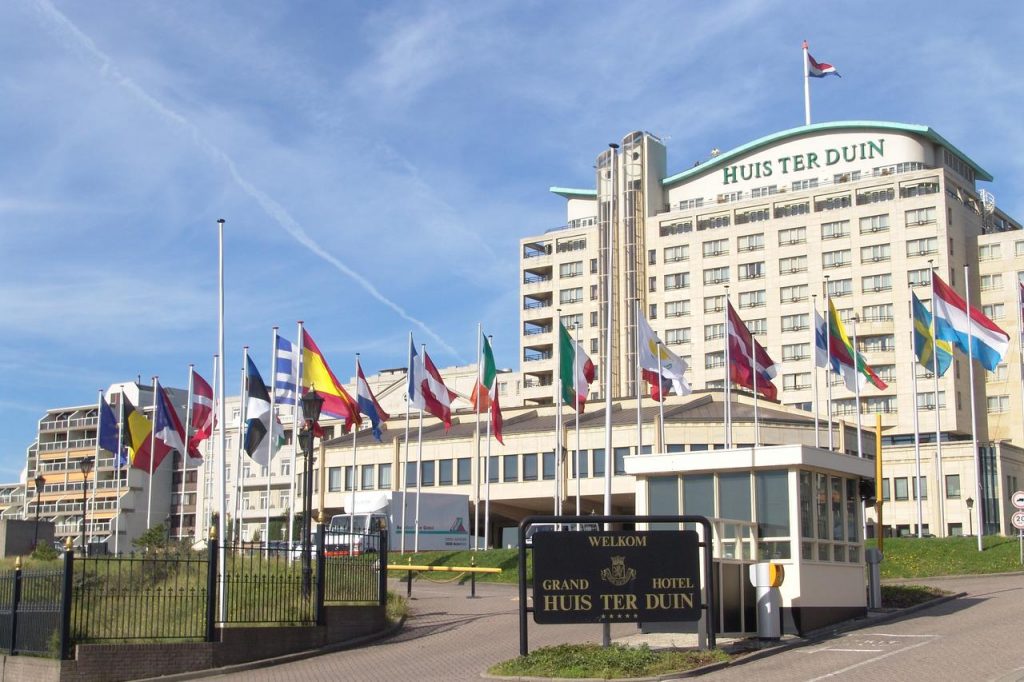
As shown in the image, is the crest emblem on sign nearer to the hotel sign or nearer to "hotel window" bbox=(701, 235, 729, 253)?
the hotel sign

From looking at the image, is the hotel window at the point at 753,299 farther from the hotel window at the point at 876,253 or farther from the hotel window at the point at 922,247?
the hotel window at the point at 922,247

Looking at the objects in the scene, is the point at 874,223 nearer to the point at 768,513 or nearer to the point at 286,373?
the point at 286,373

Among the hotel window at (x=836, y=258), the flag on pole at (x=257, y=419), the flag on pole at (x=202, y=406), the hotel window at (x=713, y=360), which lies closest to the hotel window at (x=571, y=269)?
the hotel window at (x=713, y=360)

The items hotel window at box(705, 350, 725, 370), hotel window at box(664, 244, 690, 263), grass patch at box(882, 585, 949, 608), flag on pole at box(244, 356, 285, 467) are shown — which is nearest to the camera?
grass patch at box(882, 585, 949, 608)

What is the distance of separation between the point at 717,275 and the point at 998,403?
25.4 m

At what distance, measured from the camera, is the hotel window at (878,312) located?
330 feet

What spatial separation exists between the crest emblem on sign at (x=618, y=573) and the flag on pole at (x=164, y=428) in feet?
103

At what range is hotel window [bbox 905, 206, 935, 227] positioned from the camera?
9962 cm

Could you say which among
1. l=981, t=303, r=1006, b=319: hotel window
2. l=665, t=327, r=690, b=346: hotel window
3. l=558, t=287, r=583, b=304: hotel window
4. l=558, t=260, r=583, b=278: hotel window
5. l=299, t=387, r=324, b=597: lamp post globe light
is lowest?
l=299, t=387, r=324, b=597: lamp post globe light

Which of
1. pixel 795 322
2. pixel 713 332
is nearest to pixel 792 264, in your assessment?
pixel 795 322

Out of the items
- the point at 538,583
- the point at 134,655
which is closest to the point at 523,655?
the point at 538,583

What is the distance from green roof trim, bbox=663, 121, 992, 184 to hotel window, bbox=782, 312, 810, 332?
16716 mm

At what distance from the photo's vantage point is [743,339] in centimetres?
4581

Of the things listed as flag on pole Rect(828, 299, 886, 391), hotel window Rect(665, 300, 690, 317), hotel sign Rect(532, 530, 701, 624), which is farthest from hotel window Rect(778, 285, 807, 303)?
hotel sign Rect(532, 530, 701, 624)
